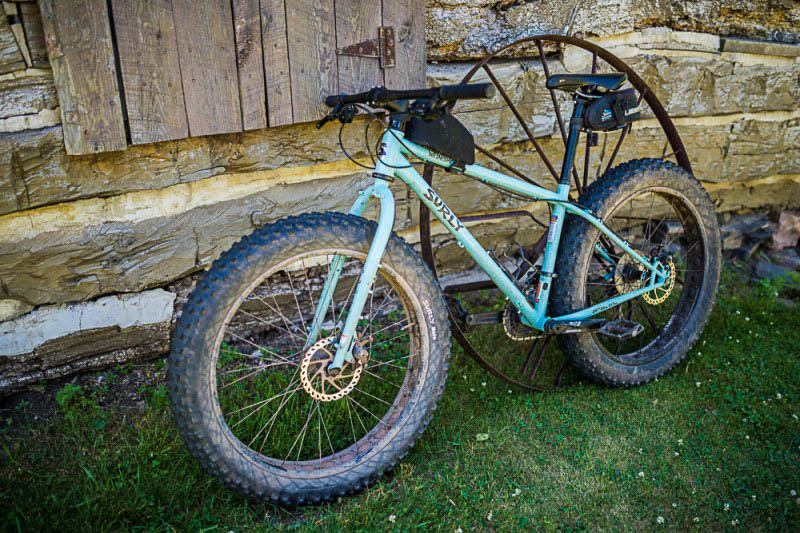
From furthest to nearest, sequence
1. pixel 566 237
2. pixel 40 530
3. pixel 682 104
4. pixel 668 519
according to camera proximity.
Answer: pixel 682 104 → pixel 566 237 → pixel 668 519 → pixel 40 530

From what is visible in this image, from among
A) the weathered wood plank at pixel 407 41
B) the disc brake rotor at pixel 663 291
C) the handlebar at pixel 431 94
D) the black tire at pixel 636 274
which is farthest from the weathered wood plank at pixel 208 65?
the disc brake rotor at pixel 663 291

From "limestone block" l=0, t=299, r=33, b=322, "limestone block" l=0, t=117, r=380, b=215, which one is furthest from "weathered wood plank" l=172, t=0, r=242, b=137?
"limestone block" l=0, t=299, r=33, b=322

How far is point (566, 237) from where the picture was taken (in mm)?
2826

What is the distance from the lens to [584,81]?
2.65 m

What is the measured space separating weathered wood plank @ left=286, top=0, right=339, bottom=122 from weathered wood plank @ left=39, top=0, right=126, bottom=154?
0.69 metres

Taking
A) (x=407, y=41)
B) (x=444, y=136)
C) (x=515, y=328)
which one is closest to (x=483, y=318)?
(x=515, y=328)

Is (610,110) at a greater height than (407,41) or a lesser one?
lesser

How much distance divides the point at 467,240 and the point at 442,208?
17 cm

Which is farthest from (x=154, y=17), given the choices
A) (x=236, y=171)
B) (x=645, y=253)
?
(x=645, y=253)

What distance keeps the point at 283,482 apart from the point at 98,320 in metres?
1.11

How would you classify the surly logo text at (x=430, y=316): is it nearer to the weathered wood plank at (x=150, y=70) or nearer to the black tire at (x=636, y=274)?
the black tire at (x=636, y=274)

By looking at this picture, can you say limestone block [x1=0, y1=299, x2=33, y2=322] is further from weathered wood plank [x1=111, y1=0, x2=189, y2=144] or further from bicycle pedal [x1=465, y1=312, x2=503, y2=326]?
bicycle pedal [x1=465, y1=312, x2=503, y2=326]

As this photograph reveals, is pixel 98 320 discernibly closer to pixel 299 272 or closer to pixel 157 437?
pixel 157 437

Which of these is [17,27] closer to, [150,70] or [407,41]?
[150,70]
